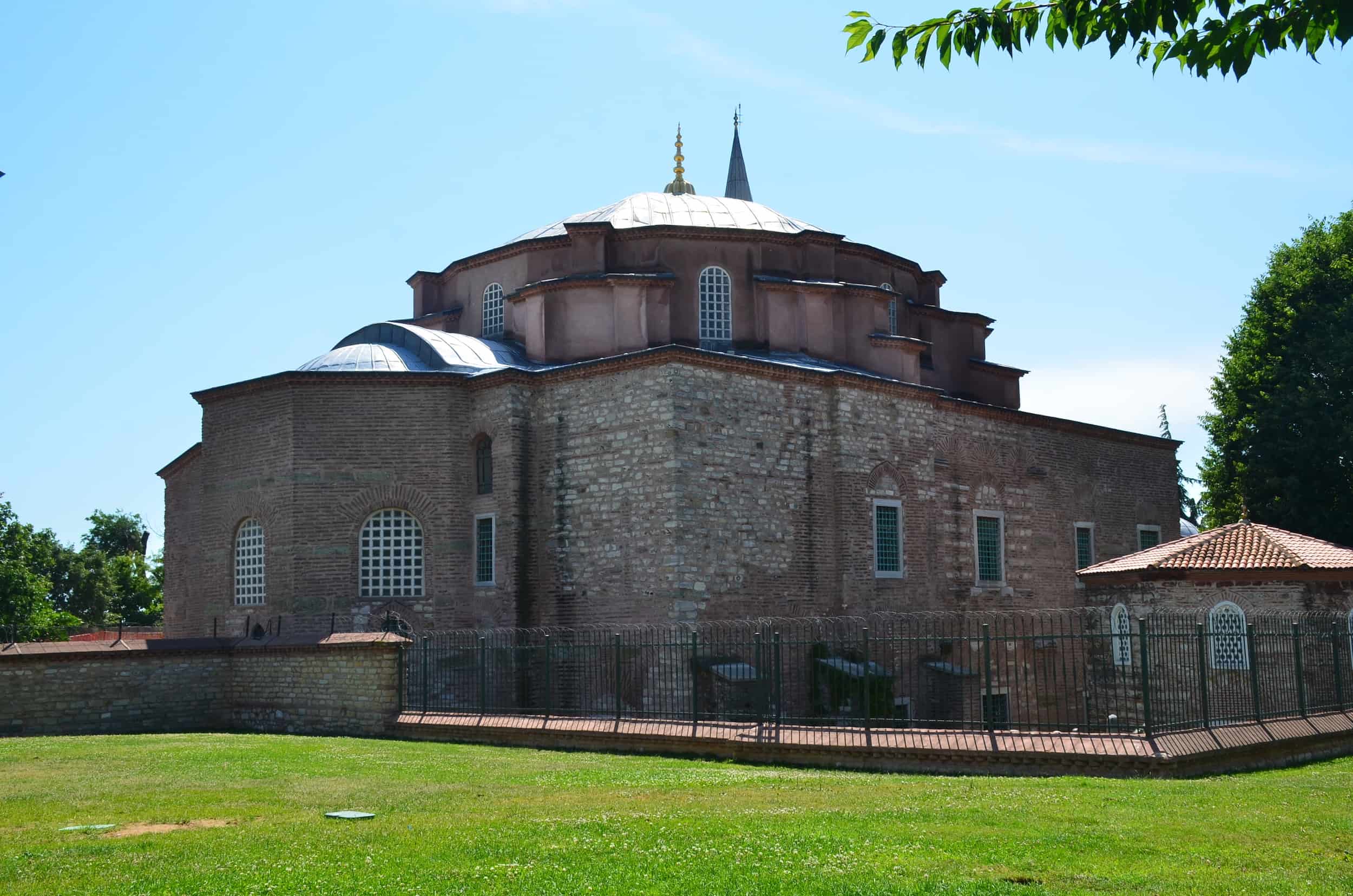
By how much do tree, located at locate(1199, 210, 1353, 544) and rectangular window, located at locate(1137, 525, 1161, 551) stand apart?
1879 millimetres

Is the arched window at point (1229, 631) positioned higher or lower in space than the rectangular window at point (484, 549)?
lower

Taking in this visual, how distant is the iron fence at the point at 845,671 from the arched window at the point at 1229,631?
2.2 inches

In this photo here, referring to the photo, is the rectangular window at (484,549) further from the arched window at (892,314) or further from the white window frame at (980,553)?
the arched window at (892,314)

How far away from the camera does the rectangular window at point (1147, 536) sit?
101 feet

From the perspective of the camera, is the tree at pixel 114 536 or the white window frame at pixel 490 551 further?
the tree at pixel 114 536

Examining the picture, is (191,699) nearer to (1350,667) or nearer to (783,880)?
(783,880)

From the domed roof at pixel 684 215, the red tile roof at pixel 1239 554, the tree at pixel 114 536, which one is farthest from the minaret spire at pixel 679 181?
the tree at pixel 114 536

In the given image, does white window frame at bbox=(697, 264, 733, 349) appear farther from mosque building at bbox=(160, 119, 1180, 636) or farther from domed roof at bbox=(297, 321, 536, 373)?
domed roof at bbox=(297, 321, 536, 373)

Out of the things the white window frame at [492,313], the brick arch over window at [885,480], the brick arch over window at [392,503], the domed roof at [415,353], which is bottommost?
the brick arch over window at [392,503]

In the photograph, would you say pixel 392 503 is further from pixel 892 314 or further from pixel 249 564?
pixel 892 314

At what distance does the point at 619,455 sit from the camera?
21406 millimetres

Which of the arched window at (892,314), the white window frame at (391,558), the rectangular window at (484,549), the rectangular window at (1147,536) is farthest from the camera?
the rectangular window at (1147,536)

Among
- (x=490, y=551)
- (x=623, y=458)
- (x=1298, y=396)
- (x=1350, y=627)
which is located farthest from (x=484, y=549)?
(x=1298, y=396)

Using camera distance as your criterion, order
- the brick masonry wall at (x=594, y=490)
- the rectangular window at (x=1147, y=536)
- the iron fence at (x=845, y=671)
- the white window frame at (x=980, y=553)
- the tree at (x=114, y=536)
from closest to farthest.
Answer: the iron fence at (x=845, y=671) → the brick masonry wall at (x=594, y=490) → the white window frame at (x=980, y=553) → the rectangular window at (x=1147, y=536) → the tree at (x=114, y=536)
